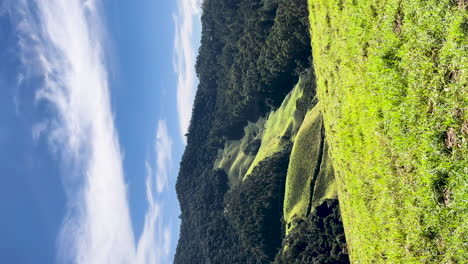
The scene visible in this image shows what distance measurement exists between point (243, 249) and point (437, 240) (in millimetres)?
103473

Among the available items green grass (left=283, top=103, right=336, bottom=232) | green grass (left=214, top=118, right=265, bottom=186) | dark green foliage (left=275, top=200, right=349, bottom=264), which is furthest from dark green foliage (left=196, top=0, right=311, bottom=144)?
dark green foliage (left=275, top=200, right=349, bottom=264)

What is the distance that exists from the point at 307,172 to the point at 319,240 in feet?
Result: 70.2

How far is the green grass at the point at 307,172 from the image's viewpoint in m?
73.6

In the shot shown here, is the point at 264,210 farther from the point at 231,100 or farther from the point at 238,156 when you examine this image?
the point at 231,100

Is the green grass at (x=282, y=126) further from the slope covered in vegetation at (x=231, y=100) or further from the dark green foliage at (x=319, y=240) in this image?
the dark green foliage at (x=319, y=240)

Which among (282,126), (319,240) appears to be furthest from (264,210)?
(319,240)

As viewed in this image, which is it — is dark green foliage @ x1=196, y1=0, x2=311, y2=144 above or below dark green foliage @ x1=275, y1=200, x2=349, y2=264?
above

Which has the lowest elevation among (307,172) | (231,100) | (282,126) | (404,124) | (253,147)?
(307,172)

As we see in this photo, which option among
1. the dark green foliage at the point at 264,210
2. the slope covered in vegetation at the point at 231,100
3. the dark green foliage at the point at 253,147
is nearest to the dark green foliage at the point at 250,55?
the slope covered in vegetation at the point at 231,100

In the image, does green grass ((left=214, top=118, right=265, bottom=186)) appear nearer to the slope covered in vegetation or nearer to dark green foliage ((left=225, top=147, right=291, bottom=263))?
the slope covered in vegetation

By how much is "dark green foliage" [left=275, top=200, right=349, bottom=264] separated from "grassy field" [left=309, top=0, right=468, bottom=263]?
39369 mm

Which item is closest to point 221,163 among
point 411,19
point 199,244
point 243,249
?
point 199,244

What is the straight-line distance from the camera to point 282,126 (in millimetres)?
113438

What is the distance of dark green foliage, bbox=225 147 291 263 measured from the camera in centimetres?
9700
